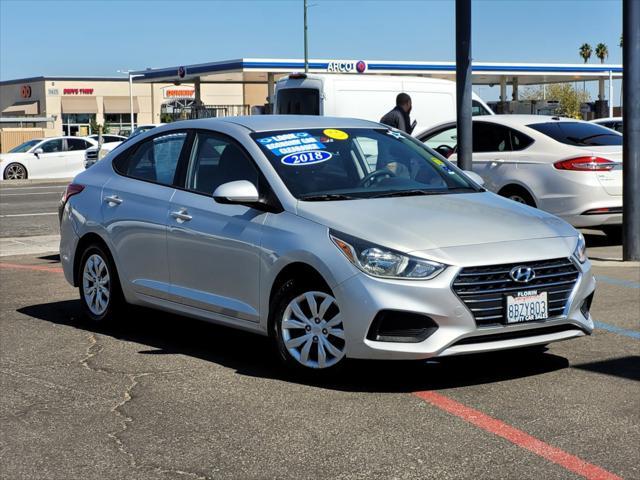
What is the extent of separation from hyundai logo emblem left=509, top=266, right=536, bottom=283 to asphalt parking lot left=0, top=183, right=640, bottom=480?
2.11ft

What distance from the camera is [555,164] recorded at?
12797 millimetres

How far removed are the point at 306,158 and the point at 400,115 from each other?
759 centimetres

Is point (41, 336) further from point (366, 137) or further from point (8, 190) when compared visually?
point (8, 190)

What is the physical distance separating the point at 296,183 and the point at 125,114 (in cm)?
7994

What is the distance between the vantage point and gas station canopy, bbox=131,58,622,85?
49.8 metres

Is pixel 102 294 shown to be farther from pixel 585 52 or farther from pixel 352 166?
pixel 585 52

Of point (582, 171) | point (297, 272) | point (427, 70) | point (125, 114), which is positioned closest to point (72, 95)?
point (125, 114)

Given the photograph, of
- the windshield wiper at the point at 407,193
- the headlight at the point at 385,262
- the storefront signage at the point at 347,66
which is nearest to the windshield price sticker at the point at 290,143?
the windshield wiper at the point at 407,193

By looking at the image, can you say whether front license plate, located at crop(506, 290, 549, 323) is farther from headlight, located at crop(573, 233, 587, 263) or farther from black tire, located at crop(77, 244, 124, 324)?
black tire, located at crop(77, 244, 124, 324)

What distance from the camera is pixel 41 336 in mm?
8008

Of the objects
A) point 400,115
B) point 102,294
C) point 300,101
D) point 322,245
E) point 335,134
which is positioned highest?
point 300,101

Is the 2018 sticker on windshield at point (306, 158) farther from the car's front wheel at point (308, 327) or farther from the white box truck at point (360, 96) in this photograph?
the white box truck at point (360, 96)

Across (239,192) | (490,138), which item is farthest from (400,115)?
(239,192)

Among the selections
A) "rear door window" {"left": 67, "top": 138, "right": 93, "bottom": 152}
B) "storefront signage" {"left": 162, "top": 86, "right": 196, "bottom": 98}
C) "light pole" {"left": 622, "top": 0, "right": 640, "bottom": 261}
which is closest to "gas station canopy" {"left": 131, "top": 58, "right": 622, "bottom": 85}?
"rear door window" {"left": 67, "top": 138, "right": 93, "bottom": 152}
